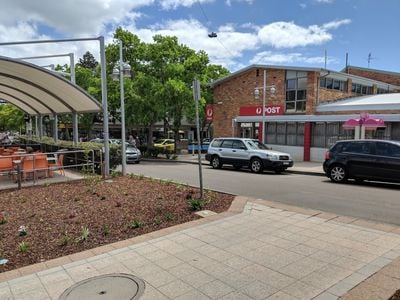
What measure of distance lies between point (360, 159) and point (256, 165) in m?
4.92

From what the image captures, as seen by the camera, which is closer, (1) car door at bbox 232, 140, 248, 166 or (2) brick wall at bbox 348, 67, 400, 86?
(1) car door at bbox 232, 140, 248, 166

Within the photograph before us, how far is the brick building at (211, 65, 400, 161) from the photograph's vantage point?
2030 cm

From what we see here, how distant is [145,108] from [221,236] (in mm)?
20528

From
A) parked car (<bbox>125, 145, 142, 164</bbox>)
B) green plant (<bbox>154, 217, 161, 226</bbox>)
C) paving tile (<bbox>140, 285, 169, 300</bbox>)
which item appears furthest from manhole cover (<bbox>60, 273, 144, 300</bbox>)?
parked car (<bbox>125, 145, 142, 164</bbox>)

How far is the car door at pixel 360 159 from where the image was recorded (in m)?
11.7

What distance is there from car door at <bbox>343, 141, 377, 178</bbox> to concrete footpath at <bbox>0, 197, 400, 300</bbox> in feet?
20.0

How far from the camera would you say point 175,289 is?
377 centimetres

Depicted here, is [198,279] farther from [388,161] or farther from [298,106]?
[298,106]

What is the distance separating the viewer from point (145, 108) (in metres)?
25.1

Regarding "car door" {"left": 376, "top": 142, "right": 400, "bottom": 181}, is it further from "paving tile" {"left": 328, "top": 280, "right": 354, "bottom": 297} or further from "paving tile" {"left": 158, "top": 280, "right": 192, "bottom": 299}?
"paving tile" {"left": 158, "top": 280, "right": 192, "bottom": 299}

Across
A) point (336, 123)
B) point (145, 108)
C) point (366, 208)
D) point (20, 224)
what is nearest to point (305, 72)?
point (336, 123)

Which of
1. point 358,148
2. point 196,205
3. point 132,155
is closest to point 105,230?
point 196,205

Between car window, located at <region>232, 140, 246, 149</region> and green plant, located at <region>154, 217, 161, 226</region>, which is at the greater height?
car window, located at <region>232, 140, 246, 149</region>

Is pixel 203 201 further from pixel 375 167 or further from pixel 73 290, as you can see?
pixel 375 167
